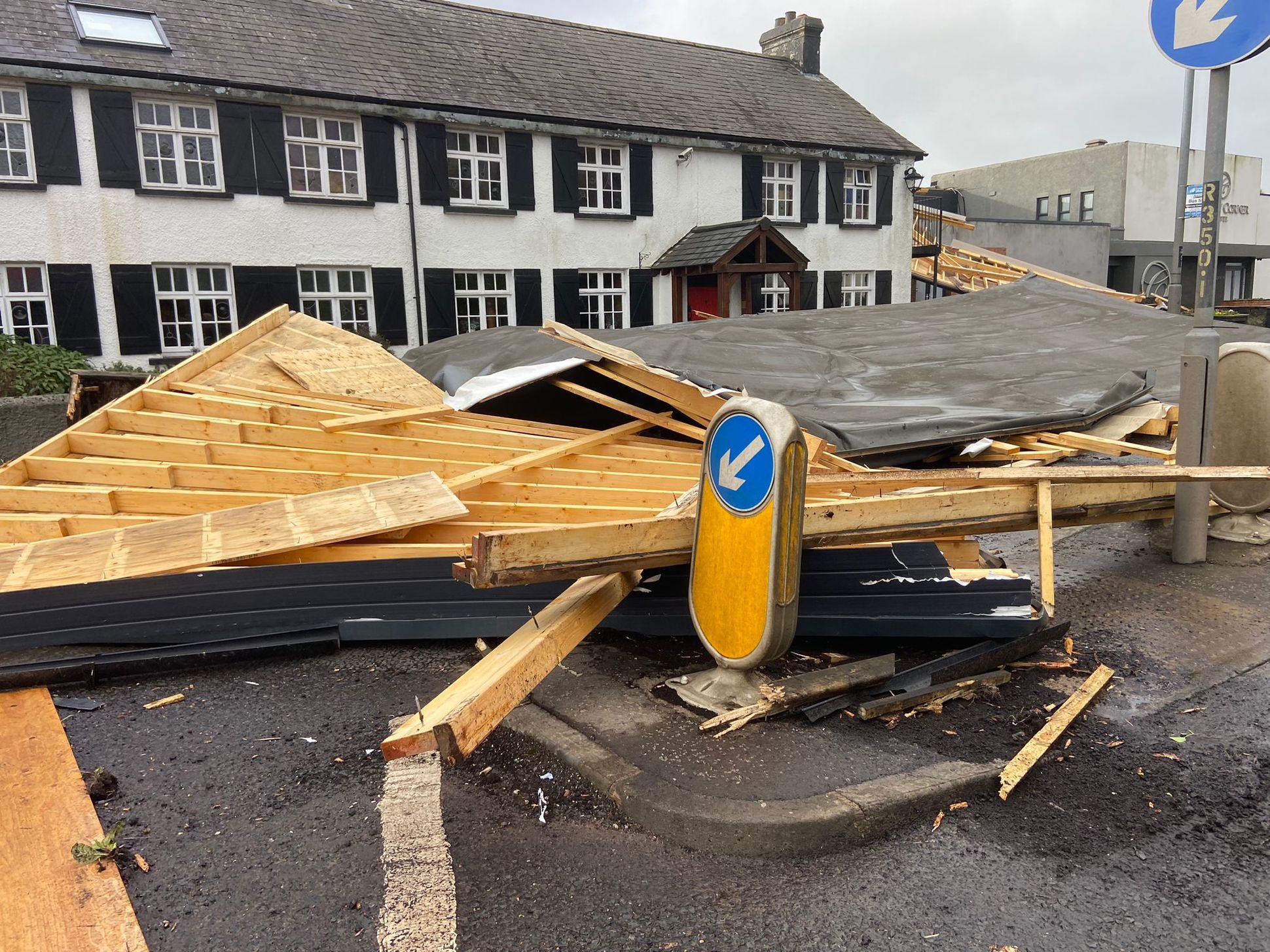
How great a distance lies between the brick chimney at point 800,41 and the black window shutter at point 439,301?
14900 millimetres

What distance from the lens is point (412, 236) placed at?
64.7 ft

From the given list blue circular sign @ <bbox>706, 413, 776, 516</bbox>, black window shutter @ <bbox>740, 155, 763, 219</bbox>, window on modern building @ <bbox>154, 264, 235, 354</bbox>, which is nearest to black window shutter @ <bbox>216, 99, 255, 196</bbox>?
window on modern building @ <bbox>154, 264, 235, 354</bbox>

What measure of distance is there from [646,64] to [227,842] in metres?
25.1

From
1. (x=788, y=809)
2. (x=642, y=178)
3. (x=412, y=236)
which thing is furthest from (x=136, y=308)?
(x=788, y=809)

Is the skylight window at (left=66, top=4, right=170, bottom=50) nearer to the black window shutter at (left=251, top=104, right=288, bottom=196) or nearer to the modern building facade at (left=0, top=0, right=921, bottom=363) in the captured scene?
the modern building facade at (left=0, top=0, right=921, bottom=363)

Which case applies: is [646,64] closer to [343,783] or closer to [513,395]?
[513,395]

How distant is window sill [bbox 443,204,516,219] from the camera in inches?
787

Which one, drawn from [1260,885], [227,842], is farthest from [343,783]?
[1260,885]

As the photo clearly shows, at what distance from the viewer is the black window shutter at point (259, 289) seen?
18078 mm

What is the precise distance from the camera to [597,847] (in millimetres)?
3074

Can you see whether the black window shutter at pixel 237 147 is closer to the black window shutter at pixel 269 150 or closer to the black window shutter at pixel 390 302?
the black window shutter at pixel 269 150

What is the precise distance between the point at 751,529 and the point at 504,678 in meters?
1.10

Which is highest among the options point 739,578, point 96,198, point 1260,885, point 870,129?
point 870,129

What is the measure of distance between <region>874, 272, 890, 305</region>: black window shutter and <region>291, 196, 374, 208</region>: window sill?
14.8 metres
